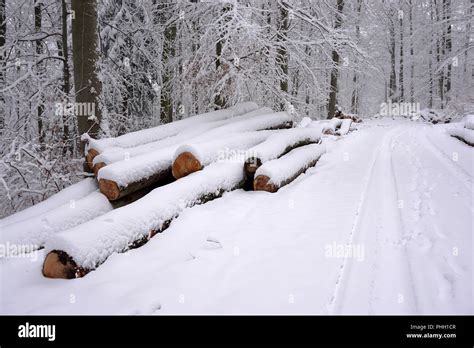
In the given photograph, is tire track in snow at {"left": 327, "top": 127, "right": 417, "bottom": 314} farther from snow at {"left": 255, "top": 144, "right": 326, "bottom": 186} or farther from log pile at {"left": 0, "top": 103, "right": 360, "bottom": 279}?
log pile at {"left": 0, "top": 103, "right": 360, "bottom": 279}

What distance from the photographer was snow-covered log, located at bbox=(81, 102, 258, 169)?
6.32 m

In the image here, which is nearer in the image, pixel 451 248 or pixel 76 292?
pixel 76 292

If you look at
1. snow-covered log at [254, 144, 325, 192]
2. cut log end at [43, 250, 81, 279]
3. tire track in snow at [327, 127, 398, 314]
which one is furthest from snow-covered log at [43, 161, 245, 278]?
tire track in snow at [327, 127, 398, 314]

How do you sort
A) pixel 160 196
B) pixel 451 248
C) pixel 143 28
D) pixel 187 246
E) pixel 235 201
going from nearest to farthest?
pixel 451 248 → pixel 187 246 → pixel 160 196 → pixel 235 201 → pixel 143 28

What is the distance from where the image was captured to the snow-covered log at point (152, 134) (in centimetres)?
632

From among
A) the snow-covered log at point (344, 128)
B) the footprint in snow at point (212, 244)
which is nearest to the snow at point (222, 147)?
the footprint in snow at point (212, 244)

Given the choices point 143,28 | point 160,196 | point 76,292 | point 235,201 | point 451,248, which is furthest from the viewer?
point 143,28

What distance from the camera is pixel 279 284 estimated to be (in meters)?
3.34

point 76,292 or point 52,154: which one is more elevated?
point 52,154

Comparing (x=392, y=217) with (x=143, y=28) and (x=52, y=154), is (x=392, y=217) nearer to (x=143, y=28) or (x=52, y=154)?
(x=52, y=154)

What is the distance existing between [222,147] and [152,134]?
5.53 ft
